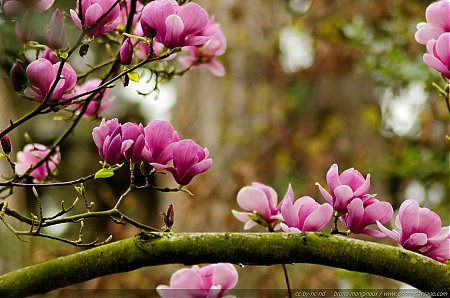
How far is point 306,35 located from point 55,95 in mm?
2835

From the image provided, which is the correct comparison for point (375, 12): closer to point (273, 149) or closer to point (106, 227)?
point (273, 149)

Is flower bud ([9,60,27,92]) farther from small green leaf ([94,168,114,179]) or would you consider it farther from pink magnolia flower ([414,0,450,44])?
pink magnolia flower ([414,0,450,44])

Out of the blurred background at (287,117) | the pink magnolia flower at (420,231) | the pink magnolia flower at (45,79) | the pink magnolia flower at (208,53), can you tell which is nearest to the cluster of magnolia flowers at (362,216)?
the pink magnolia flower at (420,231)

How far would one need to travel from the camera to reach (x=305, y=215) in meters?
0.66

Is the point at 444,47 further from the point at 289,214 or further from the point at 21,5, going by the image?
the point at 21,5

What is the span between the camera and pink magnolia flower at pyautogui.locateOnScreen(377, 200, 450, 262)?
643mm

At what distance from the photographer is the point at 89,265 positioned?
580 millimetres

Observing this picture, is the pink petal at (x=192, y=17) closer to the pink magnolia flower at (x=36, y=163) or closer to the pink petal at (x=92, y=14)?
the pink petal at (x=92, y=14)

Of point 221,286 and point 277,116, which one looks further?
point 277,116

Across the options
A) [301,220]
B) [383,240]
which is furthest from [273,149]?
[301,220]

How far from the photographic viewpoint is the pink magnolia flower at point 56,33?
681mm

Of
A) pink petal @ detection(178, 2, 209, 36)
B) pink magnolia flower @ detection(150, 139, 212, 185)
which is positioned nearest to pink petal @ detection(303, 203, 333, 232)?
pink magnolia flower @ detection(150, 139, 212, 185)

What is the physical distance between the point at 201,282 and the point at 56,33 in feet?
0.94

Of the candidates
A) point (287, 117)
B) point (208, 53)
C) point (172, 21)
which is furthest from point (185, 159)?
point (287, 117)
